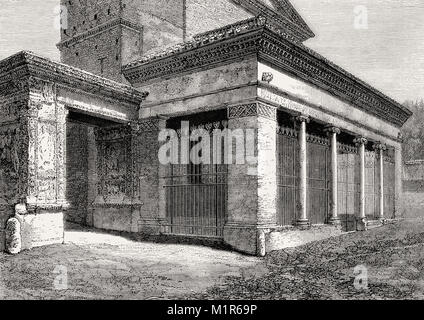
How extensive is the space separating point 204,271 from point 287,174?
4.23 metres

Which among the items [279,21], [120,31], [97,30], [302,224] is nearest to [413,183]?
[279,21]

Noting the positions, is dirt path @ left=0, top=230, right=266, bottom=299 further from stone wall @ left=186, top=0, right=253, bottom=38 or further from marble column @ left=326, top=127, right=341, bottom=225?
stone wall @ left=186, top=0, right=253, bottom=38

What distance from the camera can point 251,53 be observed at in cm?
973

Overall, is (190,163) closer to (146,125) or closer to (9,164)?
(146,125)

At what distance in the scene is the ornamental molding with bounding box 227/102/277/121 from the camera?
31.4 ft

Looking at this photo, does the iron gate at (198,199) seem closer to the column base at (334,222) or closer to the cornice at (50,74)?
the cornice at (50,74)

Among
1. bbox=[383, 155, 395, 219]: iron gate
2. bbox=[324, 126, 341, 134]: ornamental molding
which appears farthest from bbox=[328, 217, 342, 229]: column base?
bbox=[383, 155, 395, 219]: iron gate

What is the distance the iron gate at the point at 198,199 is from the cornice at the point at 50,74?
2.25m

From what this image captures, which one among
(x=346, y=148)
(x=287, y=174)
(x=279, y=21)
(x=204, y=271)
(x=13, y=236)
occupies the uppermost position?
(x=279, y=21)

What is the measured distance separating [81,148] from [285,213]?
6314mm

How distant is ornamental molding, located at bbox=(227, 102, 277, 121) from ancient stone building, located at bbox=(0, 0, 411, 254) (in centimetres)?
2

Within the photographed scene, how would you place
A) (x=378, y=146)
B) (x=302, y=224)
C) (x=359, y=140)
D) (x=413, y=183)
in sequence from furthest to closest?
1. (x=413, y=183)
2. (x=378, y=146)
3. (x=359, y=140)
4. (x=302, y=224)

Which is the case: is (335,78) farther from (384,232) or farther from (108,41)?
(108,41)
